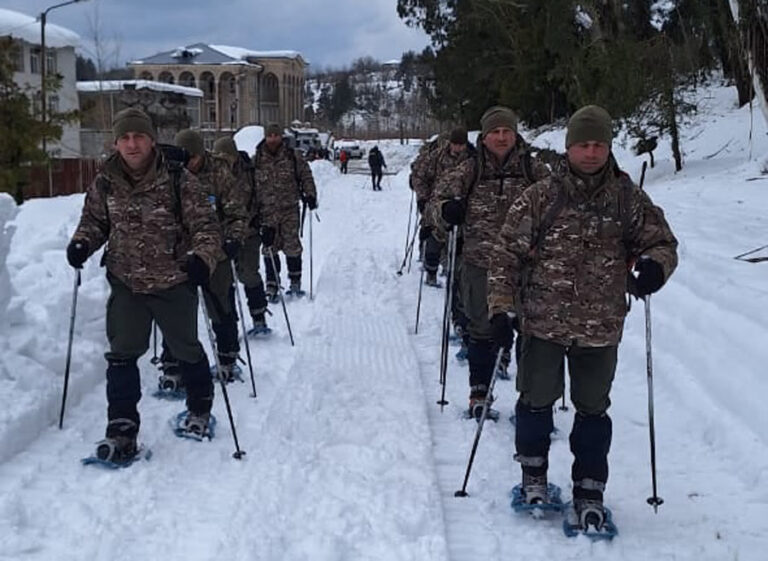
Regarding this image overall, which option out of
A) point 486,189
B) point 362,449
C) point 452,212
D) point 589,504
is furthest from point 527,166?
point 589,504

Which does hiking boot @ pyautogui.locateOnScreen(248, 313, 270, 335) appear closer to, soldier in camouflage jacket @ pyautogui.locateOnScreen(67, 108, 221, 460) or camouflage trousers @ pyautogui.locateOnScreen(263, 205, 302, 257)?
camouflage trousers @ pyautogui.locateOnScreen(263, 205, 302, 257)

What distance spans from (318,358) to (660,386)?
2.83 m

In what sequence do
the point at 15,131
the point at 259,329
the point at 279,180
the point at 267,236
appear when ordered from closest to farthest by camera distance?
the point at 267,236 → the point at 259,329 → the point at 279,180 → the point at 15,131

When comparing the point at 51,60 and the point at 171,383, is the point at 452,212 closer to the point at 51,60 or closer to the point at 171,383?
the point at 171,383

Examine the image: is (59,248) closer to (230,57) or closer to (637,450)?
(637,450)

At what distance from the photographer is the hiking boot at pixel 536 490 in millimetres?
4309

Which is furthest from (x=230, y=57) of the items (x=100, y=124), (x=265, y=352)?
(x=265, y=352)

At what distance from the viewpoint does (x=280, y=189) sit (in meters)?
9.80

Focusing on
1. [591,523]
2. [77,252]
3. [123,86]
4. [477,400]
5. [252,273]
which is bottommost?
[591,523]

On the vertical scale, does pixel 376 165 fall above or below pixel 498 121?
above

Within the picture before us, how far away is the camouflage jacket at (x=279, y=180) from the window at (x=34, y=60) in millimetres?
37795

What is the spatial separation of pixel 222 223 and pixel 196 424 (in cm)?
160

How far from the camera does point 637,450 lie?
5293 mm

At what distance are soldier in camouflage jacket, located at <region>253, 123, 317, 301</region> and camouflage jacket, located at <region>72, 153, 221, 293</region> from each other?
4.51 metres
